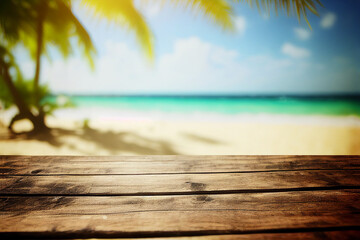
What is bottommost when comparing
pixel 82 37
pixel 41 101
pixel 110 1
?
pixel 41 101

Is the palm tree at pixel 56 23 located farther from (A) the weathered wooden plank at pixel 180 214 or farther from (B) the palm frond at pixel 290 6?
(A) the weathered wooden plank at pixel 180 214

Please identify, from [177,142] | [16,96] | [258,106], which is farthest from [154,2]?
[258,106]

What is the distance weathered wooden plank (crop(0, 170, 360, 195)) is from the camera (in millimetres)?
664

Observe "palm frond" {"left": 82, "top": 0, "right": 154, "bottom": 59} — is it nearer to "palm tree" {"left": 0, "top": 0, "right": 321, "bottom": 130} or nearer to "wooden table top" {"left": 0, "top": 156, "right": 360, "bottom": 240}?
"palm tree" {"left": 0, "top": 0, "right": 321, "bottom": 130}

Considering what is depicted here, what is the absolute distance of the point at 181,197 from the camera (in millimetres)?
629

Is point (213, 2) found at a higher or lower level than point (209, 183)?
higher

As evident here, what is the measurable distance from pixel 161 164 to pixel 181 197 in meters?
0.26

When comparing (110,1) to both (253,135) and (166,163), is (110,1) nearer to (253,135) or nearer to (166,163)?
(166,163)

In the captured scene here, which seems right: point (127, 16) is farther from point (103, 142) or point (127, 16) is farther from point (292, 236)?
point (292, 236)

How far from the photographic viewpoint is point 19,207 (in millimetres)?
573

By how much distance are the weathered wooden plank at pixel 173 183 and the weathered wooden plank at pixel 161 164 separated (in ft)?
0.15

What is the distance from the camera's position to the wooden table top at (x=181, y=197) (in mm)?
490

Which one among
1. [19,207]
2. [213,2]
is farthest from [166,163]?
[213,2]

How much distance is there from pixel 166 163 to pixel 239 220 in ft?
1.44
